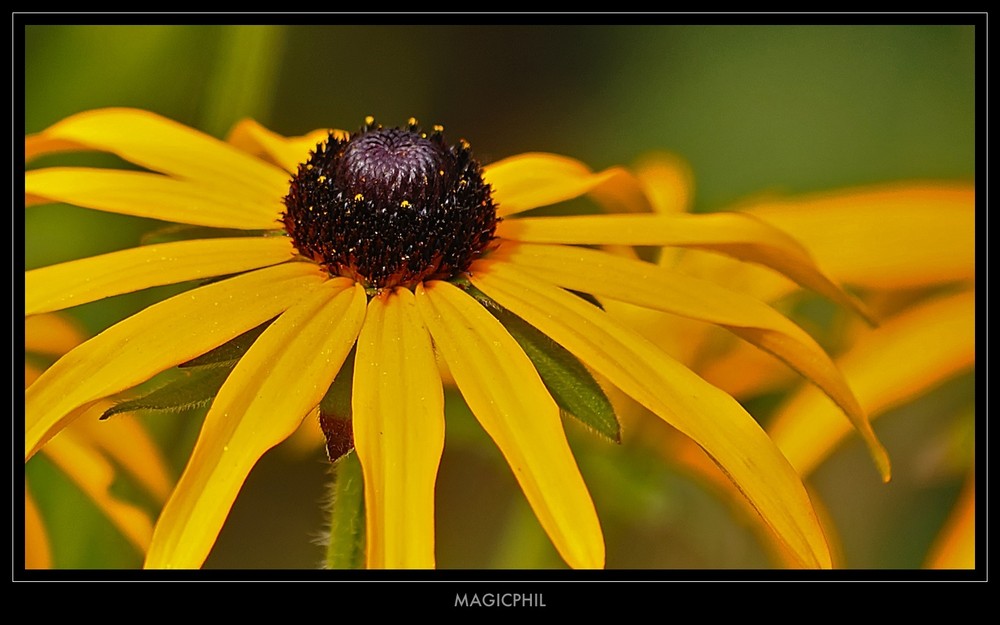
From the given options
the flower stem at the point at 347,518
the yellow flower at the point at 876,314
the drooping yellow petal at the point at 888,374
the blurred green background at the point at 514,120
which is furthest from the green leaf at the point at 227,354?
the drooping yellow petal at the point at 888,374

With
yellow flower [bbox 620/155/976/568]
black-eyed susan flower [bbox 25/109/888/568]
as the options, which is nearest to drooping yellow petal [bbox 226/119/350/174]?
black-eyed susan flower [bbox 25/109/888/568]

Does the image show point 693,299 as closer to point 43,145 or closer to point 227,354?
point 227,354

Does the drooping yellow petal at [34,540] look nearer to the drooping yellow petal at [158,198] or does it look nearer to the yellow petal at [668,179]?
the drooping yellow petal at [158,198]

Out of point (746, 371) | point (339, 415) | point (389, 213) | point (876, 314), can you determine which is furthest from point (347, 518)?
point (876, 314)

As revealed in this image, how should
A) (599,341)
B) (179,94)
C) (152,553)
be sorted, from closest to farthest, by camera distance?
(152,553), (599,341), (179,94)

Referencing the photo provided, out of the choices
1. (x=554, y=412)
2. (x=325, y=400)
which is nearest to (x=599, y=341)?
(x=554, y=412)
